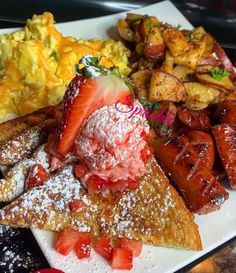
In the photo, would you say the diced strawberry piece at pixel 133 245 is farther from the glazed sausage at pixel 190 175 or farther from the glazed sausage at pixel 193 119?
the glazed sausage at pixel 193 119

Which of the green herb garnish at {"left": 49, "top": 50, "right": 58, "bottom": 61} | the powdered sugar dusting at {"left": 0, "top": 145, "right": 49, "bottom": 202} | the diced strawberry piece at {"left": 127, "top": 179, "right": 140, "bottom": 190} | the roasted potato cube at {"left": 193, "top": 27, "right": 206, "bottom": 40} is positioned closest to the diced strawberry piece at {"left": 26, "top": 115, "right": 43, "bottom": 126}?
the powdered sugar dusting at {"left": 0, "top": 145, "right": 49, "bottom": 202}

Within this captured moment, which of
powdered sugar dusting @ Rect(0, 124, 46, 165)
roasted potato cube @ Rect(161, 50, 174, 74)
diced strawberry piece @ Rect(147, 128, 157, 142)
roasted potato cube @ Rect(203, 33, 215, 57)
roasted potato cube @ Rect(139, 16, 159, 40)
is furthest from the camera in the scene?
roasted potato cube @ Rect(203, 33, 215, 57)

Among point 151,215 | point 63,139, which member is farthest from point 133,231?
point 63,139

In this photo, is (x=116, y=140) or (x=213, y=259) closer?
(x=116, y=140)

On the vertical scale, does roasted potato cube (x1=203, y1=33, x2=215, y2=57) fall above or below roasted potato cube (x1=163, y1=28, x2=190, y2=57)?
below

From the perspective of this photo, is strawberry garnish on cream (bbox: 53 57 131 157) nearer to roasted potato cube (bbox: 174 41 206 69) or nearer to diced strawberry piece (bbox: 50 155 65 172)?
diced strawberry piece (bbox: 50 155 65 172)

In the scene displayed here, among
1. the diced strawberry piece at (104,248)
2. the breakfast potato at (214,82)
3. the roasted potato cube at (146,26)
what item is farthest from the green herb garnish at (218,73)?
the diced strawberry piece at (104,248)

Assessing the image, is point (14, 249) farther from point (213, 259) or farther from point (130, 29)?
point (130, 29)

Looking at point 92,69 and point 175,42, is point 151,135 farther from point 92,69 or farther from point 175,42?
point 175,42
